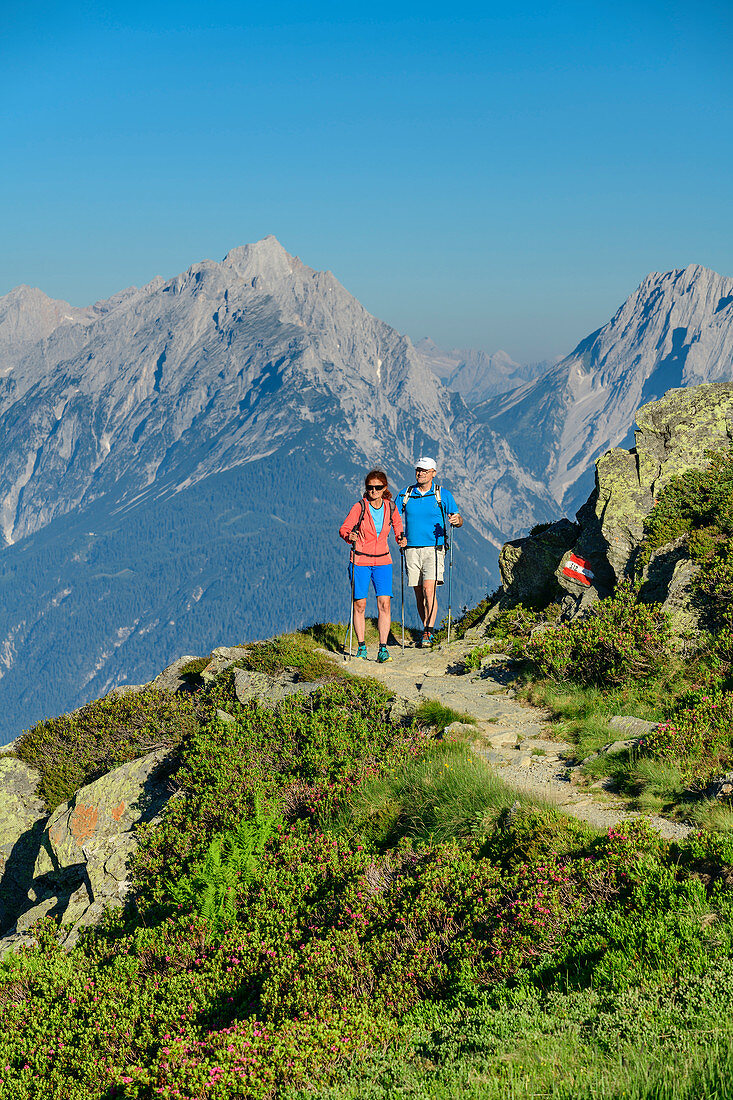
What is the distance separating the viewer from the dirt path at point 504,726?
7910 millimetres

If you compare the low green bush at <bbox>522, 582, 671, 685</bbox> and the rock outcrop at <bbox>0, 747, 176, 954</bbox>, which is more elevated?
the low green bush at <bbox>522, 582, 671, 685</bbox>

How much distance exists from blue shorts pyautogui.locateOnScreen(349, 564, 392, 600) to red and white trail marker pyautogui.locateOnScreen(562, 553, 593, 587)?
389cm

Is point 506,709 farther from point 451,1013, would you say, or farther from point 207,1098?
point 207,1098

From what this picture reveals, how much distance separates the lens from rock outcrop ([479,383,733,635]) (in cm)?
1502

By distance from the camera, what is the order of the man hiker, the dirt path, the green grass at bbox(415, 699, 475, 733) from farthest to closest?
1. the man hiker
2. the green grass at bbox(415, 699, 475, 733)
3. the dirt path

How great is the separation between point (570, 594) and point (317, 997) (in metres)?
11.6

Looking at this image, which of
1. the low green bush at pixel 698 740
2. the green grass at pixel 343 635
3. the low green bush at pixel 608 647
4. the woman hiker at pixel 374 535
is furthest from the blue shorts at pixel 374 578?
the low green bush at pixel 698 740

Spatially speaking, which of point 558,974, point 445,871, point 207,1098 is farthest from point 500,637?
point 207,1098

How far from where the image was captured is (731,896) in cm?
566

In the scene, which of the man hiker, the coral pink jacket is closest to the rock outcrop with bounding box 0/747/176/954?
the coral pink jacket

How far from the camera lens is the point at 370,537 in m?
15.9

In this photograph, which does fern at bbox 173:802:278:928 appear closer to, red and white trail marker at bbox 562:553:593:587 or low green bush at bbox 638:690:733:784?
low green bush at bbox 638:690:733:784

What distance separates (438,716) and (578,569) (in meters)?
6.22

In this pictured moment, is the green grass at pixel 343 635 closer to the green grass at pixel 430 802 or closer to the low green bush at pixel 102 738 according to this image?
the low green bush at pixel 102 738
